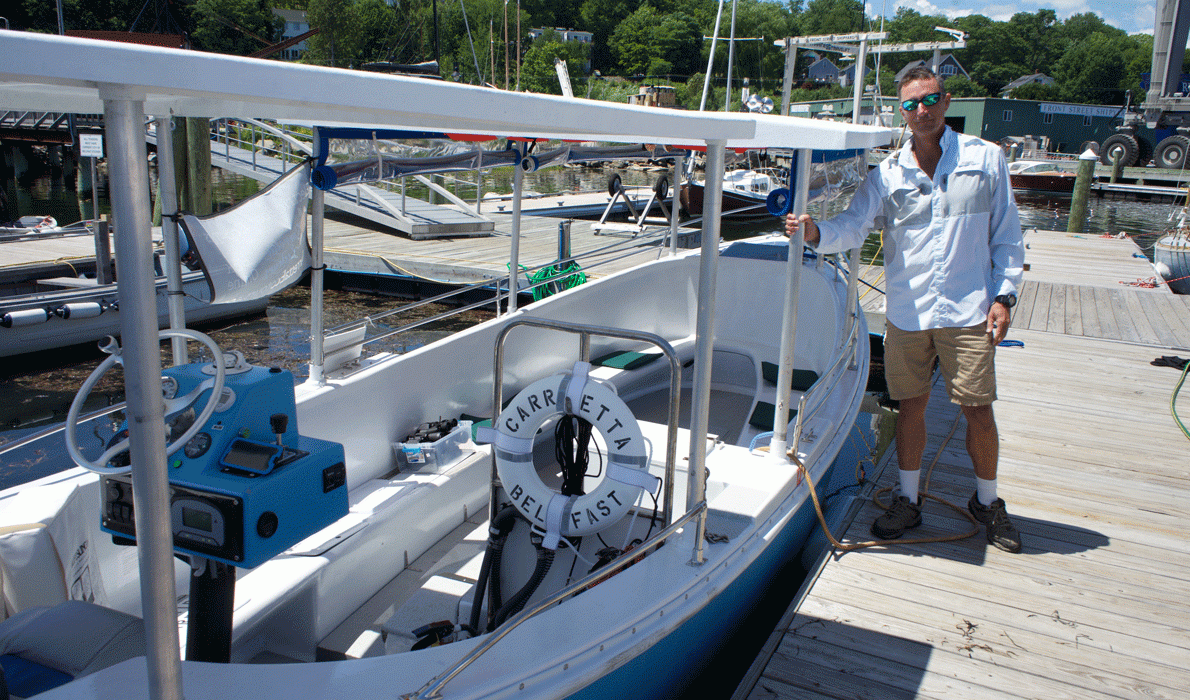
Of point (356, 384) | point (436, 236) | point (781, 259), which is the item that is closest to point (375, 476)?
point (356, 384)

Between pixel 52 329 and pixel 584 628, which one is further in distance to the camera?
pixel 52 329

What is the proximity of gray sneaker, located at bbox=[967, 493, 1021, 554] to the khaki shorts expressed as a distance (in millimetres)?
526

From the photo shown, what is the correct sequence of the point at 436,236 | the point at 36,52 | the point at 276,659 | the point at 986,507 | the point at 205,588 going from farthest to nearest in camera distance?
the point at 436,236
the point at 986,507
the point at 276,659
the point at 205,588
the point at 36,52

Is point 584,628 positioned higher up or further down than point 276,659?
higher up

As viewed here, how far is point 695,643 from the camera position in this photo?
2580 millimetres

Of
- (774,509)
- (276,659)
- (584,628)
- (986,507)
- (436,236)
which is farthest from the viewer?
(436,236)

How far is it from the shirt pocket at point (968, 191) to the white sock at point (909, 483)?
3.64 feet

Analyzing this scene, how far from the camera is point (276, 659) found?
2.78 m

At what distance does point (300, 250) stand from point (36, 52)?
98.7 inches

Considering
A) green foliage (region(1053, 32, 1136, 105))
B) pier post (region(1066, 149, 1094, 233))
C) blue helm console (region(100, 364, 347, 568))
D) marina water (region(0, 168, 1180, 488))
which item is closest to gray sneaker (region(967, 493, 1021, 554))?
marina water (region(0, 168, 1180, 488))

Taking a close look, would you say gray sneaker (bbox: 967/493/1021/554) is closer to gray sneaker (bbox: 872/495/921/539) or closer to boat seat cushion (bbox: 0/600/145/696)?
gray sneaker (bbox: 872/495/921/539)

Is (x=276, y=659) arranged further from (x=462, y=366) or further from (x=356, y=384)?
(x=462, y=366)

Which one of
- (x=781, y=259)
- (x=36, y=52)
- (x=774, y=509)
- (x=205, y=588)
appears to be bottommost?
(x=774, y=509)

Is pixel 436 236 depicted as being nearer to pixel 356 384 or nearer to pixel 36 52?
pixel 356 384
